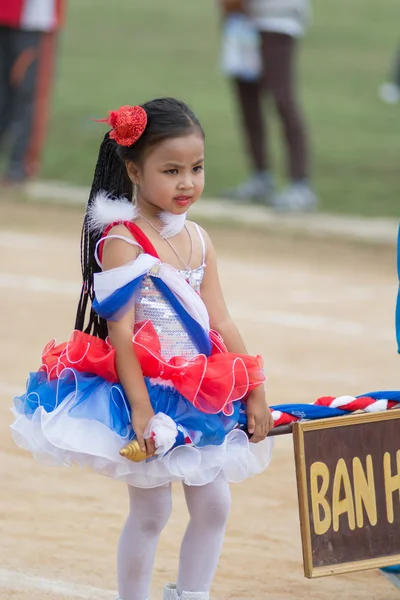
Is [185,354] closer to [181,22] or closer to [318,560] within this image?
→ [318,560]

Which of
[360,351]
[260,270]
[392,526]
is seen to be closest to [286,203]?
[260,270]

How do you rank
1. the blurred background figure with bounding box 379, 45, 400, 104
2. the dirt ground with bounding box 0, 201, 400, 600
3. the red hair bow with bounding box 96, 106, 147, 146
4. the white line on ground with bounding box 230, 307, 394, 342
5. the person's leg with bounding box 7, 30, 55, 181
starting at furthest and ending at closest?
1. the blurred background figure with bounding box 379, 45, 400, 104
2. the person's leg with bounding box 7, 30, 55, 181
3. the white line on ground with bounding box 230, 307, 394, 342
4. the dirt ground with bounding box 0, 201, 400, 600
5. the red hair bow with bounding box 96, 106, 147, 146

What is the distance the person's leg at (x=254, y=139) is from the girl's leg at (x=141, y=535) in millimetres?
7948

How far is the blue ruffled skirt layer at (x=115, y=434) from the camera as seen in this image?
3.10 metres

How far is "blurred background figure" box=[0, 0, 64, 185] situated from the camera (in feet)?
35.5

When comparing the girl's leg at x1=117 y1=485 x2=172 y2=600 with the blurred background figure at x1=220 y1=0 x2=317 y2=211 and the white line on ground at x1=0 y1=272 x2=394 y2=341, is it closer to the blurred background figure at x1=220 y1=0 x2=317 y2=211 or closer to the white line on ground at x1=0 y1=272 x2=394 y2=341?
the white line on ground at x1=0 y1=272 x2=394 y2=341

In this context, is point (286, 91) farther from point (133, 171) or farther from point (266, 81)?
point (133, 171)

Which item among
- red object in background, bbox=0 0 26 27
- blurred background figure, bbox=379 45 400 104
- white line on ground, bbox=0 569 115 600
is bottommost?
white line on ground, bbox=0 569 115 600

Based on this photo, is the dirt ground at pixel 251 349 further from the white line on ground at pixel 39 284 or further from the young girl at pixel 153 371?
the young girl at pixel 153 371

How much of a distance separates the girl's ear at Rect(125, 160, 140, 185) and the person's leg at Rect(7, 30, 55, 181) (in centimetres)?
797

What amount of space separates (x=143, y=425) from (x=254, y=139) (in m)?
8.19

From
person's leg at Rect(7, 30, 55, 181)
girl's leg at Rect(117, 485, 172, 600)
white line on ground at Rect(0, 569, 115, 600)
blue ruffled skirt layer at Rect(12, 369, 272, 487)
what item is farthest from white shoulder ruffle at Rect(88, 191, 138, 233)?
person's leg at Rect(7, 30, 55, 181)

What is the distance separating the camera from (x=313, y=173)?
12.7 m

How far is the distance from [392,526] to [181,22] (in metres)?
25.4
